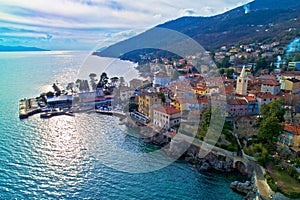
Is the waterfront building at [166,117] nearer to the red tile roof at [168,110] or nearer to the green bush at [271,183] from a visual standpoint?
the red tile roof at [168,110]

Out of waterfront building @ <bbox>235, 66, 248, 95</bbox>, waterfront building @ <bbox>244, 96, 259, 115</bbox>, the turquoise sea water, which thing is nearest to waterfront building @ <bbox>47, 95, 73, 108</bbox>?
the turquoise sea water

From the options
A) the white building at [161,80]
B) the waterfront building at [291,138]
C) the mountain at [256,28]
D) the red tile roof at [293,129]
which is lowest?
the waterfront building at [291,138]

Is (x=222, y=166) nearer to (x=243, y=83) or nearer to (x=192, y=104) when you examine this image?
(x=192, y=104)

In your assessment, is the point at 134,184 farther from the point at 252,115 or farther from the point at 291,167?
the point at 252,115

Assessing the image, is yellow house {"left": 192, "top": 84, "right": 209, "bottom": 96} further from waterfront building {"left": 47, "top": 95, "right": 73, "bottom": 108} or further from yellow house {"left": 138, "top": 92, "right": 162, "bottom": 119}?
waterfront building {"left": 47, "top": 95, "right": 73, "bottom": 108}

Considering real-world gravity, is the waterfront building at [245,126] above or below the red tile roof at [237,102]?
below

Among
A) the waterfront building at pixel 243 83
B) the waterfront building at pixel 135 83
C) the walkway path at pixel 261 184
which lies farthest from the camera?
the waterfront building at pixel 135 83

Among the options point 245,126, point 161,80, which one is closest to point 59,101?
point 161,80

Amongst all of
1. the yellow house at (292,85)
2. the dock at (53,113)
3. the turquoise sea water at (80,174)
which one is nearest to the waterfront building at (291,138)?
the turquoise sea water at (80,174)
